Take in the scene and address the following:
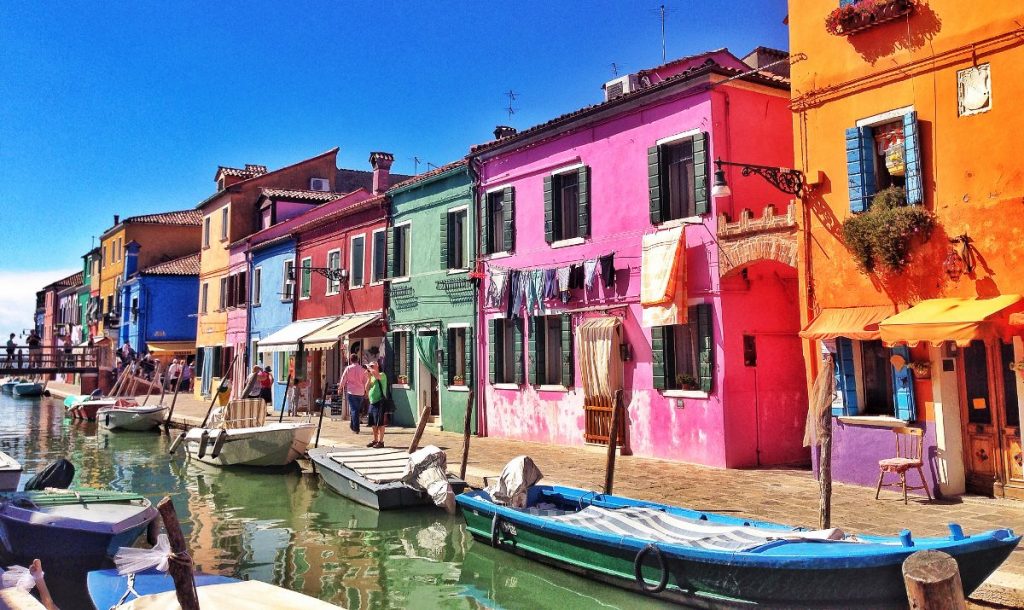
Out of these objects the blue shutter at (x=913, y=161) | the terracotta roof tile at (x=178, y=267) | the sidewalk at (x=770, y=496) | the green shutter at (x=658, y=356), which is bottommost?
the sidewalk at (x=770, y=496)

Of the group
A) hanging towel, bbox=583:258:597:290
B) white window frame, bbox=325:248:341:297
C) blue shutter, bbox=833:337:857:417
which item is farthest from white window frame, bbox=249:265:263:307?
blue shutter, bbox=833:337:857:417

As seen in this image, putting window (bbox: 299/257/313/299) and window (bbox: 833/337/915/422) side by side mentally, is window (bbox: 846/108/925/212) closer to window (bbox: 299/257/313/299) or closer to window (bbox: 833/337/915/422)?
window (bbox: 833/337/915/422)

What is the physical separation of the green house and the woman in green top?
2.14 meters

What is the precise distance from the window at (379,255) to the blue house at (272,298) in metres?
5.34

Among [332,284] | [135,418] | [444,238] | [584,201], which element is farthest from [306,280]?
Answer: [584,201]

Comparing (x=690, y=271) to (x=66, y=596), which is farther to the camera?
(x=690, y=271)

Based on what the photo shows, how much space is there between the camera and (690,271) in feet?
43.8

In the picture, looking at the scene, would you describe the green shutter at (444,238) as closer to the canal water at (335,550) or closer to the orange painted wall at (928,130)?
the canal water at (335,550)

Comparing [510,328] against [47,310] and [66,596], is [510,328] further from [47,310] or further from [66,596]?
[47,310]

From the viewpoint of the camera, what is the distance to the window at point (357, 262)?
898 inches

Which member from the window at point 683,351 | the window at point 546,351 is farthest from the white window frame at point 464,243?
the window at point 683,351

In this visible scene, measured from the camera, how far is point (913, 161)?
10.0 m

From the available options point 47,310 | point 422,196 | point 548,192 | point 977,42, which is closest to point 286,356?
point 422,196

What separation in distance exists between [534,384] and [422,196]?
21.4 ft
